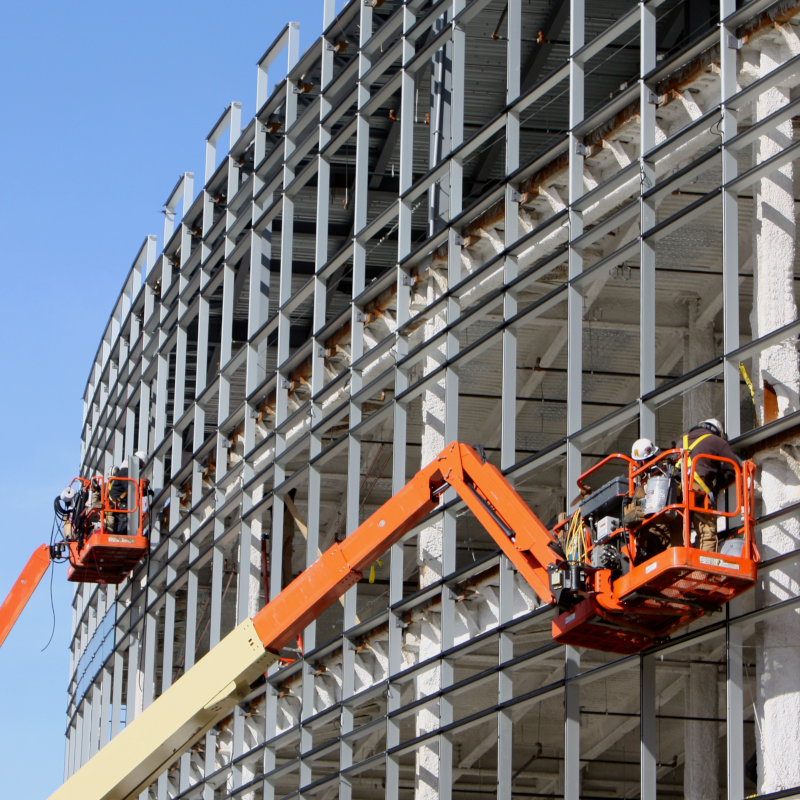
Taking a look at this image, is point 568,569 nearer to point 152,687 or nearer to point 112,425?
point 152,687

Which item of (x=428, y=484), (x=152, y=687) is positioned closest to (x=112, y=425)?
(x=152, y=687)

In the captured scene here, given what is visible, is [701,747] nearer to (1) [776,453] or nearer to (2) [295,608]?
(2) [295,608]

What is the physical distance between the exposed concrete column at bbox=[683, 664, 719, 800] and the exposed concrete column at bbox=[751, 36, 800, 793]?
895 cm

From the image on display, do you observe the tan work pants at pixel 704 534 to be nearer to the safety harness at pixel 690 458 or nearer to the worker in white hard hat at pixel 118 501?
the safety harness at pixel 690 458

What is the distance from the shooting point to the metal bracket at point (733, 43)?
19.9m

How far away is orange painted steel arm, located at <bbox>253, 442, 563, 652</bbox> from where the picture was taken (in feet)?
59.4

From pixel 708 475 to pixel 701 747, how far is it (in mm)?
12904

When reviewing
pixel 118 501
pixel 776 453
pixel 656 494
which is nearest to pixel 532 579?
pixel 656 494

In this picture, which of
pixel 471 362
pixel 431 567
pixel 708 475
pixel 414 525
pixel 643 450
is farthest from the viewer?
pixel 471 362

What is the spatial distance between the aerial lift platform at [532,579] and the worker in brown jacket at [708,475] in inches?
4.6

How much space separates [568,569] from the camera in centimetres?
1689

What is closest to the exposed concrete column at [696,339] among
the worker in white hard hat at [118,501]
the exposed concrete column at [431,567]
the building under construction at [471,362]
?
the building under construction at [471,362]

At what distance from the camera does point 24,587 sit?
3388 cm

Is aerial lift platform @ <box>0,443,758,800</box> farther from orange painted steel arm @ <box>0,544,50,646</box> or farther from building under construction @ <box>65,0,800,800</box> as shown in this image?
orange painted steel arm @ <box>0,544,50,646</box>
